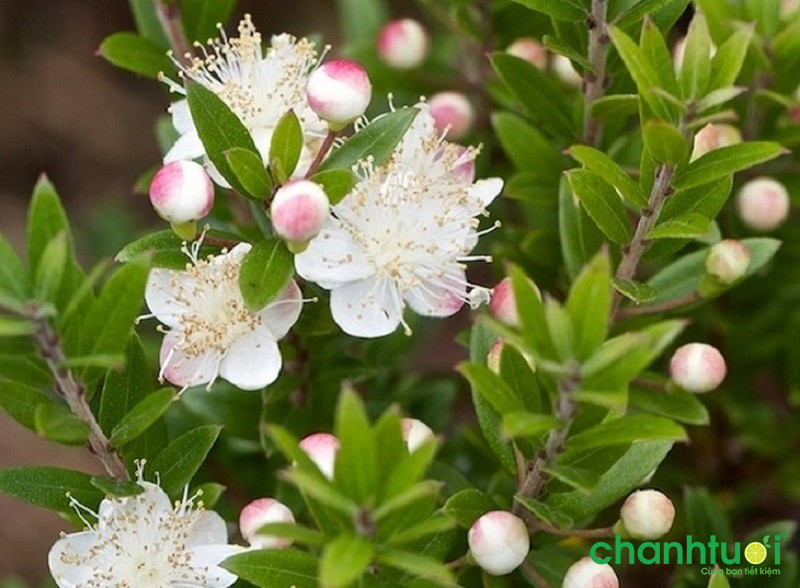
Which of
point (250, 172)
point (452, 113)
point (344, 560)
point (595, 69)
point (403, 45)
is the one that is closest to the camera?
point (344, 560)

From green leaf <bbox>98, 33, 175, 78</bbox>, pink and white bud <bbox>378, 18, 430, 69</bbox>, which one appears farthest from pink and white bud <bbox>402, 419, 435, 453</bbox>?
pink and white bud <bbox>378, 18, 430, 69</bbox>

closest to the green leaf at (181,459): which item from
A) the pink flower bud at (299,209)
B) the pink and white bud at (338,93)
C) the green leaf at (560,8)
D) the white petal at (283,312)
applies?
the white petal at (283,312)

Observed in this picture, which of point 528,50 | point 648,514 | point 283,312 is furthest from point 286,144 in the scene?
point 528,50

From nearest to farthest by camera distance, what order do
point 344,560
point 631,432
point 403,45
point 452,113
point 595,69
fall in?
point 344,560, point 631,432, point 595,69, point 452,113, point 403,45

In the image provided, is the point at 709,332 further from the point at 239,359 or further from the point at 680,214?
the point at 239,359

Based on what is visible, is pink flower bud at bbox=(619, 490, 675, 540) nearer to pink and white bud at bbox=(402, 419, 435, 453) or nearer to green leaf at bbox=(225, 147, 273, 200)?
pink and white bud at bbox=(402, 419, 435, 453)

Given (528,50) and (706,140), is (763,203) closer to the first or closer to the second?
(706,140)
